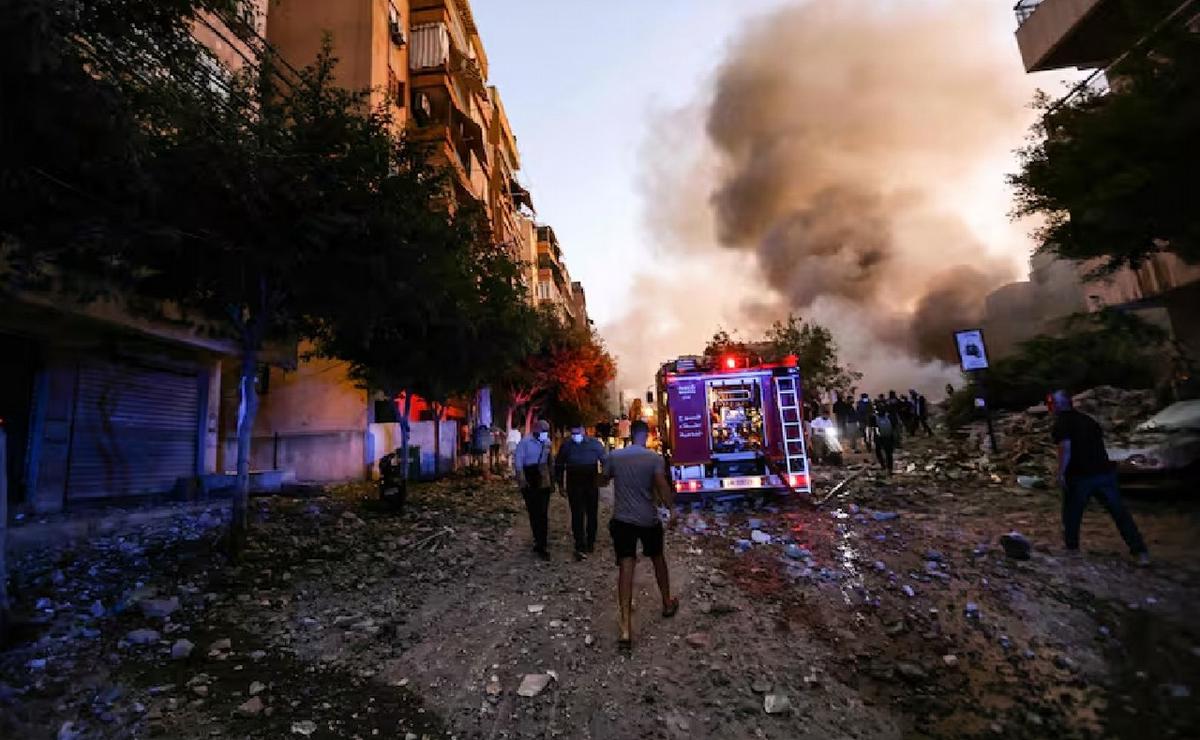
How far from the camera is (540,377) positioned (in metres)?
29.4

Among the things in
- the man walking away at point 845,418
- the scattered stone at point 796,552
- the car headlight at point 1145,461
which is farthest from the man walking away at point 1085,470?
the man walking away at point 845,418

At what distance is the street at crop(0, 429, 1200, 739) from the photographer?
3531mm

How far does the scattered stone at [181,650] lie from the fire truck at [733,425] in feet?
27.6

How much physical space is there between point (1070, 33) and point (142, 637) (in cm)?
2179

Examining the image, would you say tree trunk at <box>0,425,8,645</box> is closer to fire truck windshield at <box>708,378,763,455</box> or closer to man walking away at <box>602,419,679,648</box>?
man walking away at <box>602,419,679,648</box>

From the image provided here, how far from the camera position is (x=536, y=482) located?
314 inches

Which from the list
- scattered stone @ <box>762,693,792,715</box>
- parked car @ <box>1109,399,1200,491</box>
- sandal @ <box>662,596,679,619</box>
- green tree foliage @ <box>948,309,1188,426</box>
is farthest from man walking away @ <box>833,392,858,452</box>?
scattered stone @ <box>762,693,792,715</box>

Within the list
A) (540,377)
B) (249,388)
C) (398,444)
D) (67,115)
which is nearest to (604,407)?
(540,377)

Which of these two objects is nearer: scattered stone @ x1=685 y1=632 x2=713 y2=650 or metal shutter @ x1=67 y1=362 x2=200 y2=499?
scattered stone @ x1=685 y1=632 x2=713 y2=650

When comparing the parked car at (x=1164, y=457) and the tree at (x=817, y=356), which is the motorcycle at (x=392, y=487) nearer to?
the parked car at (x=1164, y=457)

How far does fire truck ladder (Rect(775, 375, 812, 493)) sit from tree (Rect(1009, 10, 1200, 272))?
525cm

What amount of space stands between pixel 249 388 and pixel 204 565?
220 centimetres

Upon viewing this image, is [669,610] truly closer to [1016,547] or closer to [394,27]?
[1016,547]

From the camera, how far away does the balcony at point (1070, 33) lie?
1418 cm
